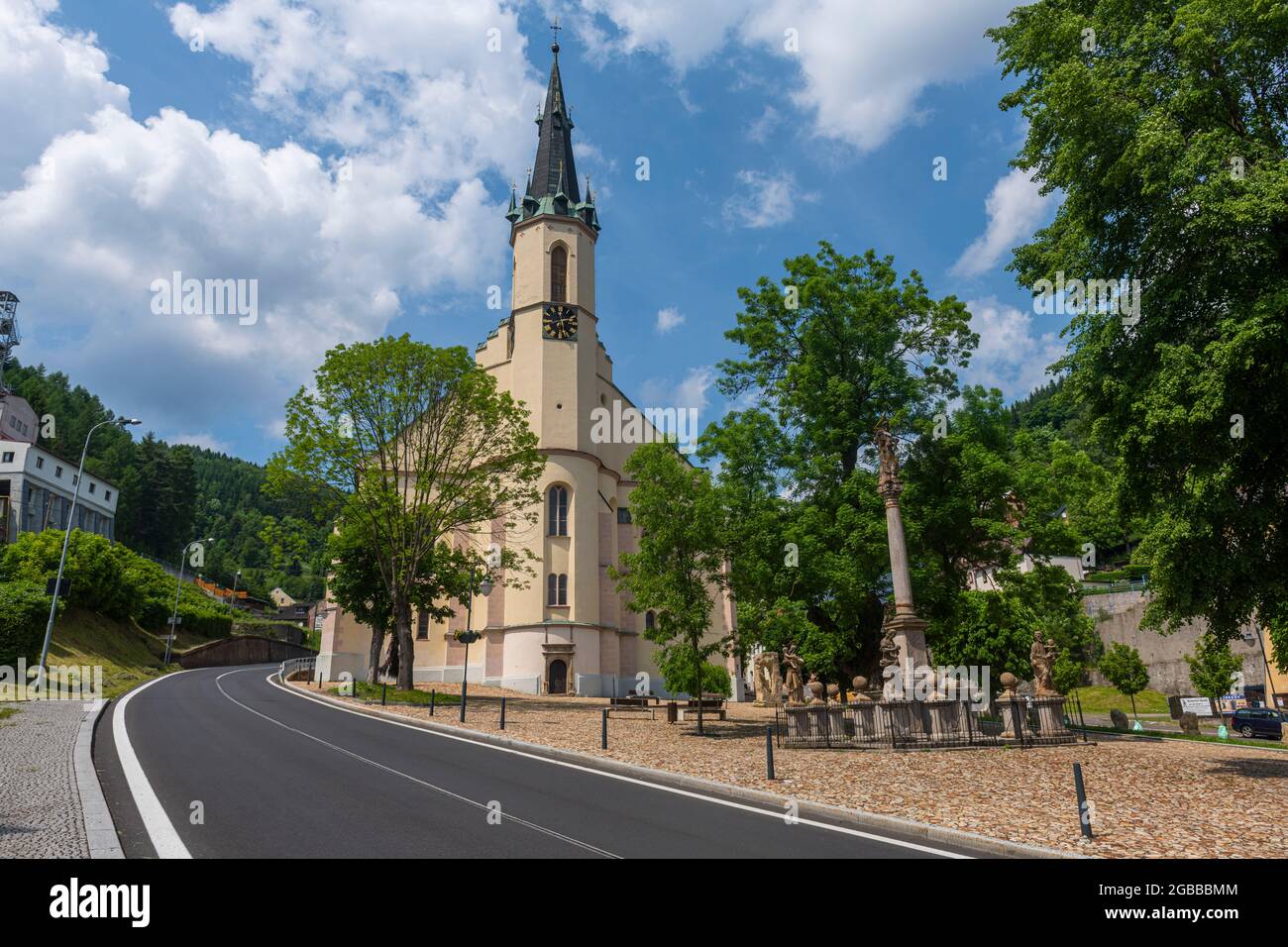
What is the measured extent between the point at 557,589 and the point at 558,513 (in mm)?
4850

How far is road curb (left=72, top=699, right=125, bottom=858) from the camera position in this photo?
21.9 feet

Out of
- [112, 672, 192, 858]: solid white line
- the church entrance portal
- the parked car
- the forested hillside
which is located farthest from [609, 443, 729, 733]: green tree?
the forested hillside

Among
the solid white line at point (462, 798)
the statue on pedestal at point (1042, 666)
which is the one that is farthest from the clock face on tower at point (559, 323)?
the statue on pedestal at point (1042, 666)

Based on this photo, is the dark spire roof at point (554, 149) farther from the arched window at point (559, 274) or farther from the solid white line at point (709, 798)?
the solid white line at point (709, 798)

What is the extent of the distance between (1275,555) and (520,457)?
84.2ft

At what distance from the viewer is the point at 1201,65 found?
43.8 feet

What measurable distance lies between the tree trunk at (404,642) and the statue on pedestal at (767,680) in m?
16.6

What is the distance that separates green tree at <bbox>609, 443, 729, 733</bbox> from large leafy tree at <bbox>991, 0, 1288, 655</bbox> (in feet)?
34.1

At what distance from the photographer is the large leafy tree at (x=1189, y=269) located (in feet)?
38.8

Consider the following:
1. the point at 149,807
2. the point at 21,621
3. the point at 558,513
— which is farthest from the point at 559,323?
the point at 149,807

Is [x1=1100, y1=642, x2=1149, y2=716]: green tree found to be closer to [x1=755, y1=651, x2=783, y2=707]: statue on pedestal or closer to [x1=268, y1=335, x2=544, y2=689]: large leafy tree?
[x1=755, y1=651, x2=783, y2=707]: statue on pedestal

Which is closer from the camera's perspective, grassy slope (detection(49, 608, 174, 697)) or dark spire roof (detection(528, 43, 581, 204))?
grassy slope (detection(49, 608, 174, 697))
